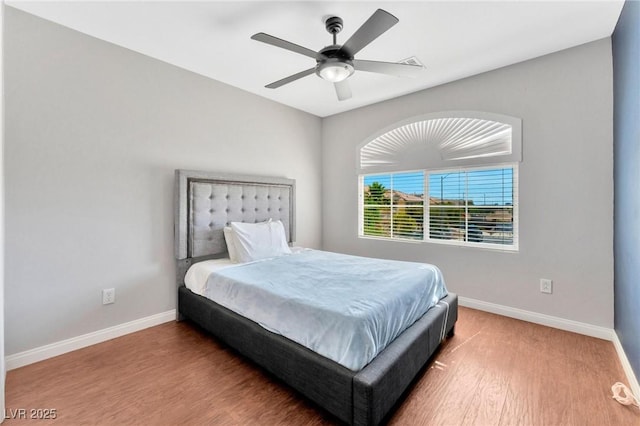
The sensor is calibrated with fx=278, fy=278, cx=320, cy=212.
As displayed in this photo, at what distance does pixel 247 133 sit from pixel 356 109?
5.60ft

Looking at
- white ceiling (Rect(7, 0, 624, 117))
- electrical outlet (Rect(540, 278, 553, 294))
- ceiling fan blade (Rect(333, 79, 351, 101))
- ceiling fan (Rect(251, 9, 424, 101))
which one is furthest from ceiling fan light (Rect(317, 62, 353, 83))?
electrical outlet (Rect(540, 278, 553, 294))

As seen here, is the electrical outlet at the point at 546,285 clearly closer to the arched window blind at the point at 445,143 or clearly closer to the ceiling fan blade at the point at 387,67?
the arched window blind at the point at 445,143

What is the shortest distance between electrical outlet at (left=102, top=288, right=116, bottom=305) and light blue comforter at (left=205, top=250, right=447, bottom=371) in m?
0.84

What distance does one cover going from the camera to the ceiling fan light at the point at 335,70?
6.59ft

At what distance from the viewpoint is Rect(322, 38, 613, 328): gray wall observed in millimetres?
2459

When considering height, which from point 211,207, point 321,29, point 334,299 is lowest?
point 334,299

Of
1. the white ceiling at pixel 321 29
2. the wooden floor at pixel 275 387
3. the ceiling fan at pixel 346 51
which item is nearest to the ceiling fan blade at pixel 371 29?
the ceiling fan at pixel 346 51

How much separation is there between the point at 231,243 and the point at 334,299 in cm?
159

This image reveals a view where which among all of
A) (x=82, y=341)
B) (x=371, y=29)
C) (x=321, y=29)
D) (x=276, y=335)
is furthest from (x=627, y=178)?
(x=82, y=341)

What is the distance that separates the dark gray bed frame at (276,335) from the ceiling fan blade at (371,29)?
193cm

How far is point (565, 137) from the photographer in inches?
103

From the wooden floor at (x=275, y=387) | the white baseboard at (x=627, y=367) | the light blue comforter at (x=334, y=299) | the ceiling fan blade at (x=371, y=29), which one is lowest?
the wooden floor at (x=275, y=387)

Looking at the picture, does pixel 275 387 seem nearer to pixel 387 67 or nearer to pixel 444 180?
pixel 387 67

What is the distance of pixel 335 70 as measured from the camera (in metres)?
2.06
